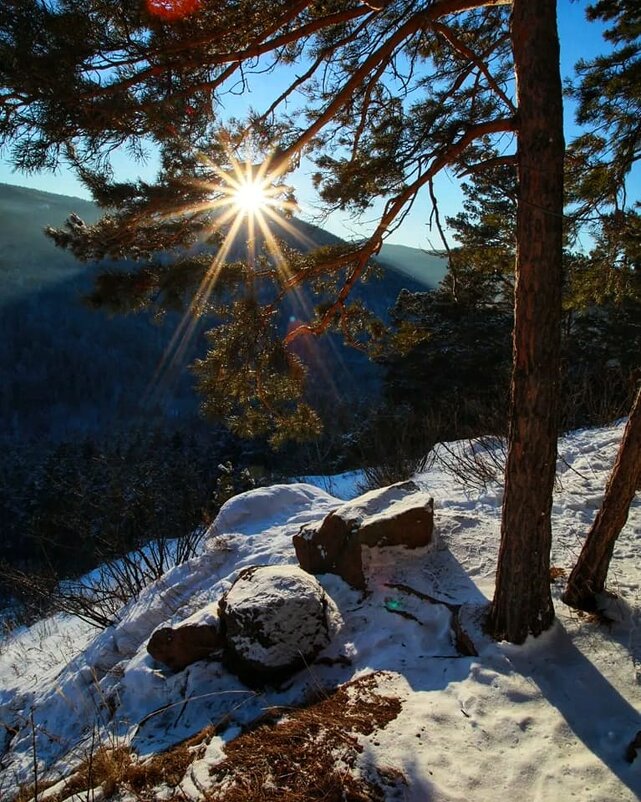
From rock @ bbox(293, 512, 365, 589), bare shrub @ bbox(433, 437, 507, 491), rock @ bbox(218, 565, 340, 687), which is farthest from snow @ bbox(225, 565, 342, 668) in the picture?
bare shrub @ bbox(433, 437, 507, 491)

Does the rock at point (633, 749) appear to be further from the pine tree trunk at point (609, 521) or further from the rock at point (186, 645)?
the rock at point (186, 645)

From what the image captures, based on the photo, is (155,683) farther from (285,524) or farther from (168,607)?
(285,524)

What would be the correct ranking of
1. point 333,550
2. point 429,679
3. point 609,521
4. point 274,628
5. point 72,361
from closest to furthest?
point 429,679, point 609,521, point 274,628, point 333,550, point 72,361

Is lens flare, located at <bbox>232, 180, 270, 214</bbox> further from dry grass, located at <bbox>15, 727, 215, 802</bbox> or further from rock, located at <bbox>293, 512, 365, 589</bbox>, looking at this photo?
dry grass, located at <bbox>15, 727, 215, 802</bbox>

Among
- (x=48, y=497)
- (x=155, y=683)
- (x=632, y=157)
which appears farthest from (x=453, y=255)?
(x=48, y=497)

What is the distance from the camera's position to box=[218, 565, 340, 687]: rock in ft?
9.54

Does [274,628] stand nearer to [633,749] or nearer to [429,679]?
[429,679]

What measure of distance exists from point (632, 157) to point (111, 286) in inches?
161

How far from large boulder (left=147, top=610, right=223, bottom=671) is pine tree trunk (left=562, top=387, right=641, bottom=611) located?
2.38m

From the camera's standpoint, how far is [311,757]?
2092 millimetres

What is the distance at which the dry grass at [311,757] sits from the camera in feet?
6.27

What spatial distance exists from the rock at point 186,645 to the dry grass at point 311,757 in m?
0.99

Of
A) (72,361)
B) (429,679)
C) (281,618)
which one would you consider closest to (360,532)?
(281,618)

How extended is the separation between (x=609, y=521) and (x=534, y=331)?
127 centimetres
